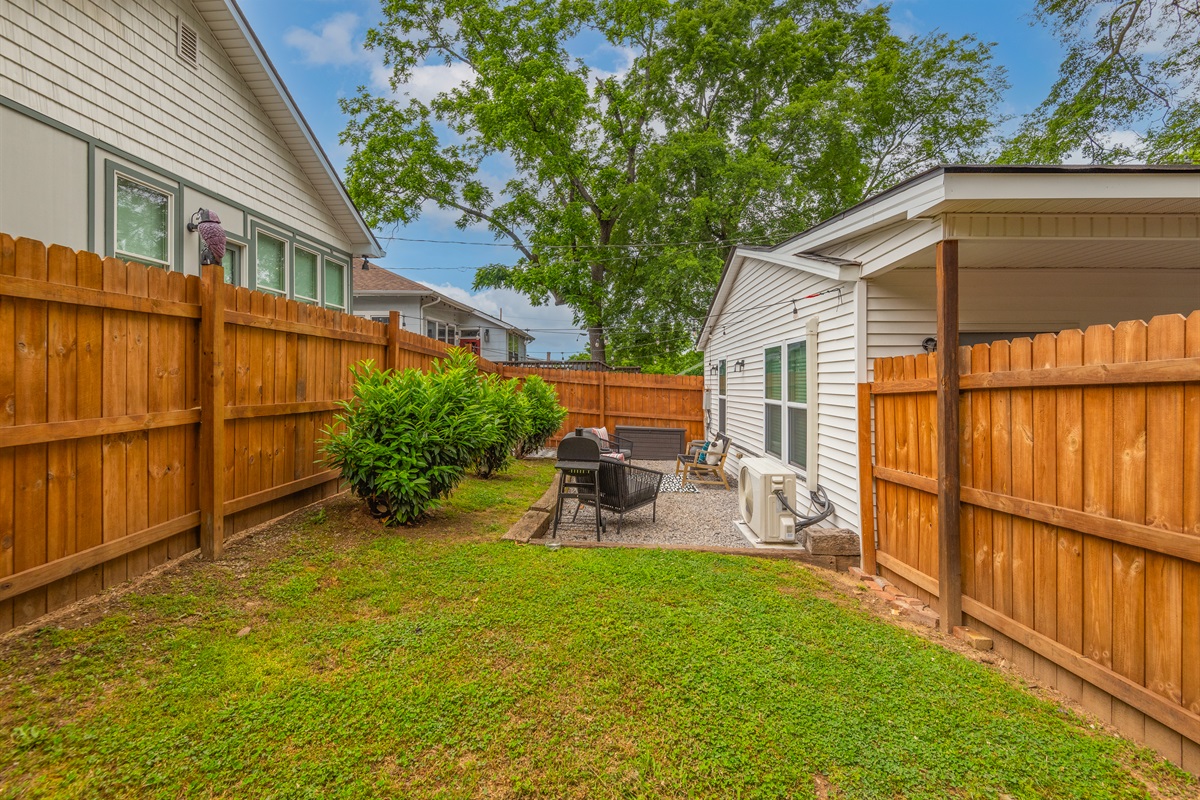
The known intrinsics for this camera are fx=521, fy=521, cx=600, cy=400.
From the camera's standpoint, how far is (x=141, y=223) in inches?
226

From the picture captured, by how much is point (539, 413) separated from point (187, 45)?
23.9 feet

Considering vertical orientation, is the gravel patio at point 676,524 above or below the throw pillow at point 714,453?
below

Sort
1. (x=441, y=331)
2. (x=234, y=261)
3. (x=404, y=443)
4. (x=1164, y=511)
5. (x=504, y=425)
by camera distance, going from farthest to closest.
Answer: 1. (x=441, y=331)
2. (x=504, y=425)
3. (x=234, y=261)
4. (x=404, y=443)
5. (x=1164, y=511)

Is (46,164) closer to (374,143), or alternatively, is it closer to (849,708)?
(849,708)

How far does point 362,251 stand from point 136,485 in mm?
8053

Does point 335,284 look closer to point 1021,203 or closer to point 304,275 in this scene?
point 304,275

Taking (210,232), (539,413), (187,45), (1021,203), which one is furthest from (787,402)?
(187,45)

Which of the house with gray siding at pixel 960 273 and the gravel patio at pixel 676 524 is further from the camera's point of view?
the gravel patio at pixel 676 524

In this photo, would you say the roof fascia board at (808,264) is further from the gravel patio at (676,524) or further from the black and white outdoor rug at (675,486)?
the black and white outdoor rug at (675,486)

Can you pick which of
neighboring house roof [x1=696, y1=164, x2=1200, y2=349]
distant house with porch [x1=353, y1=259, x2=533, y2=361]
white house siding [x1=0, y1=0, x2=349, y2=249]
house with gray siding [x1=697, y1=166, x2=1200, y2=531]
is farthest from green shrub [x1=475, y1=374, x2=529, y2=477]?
distant house with porch [x1=353, y1=259, x2=533, y2=361]

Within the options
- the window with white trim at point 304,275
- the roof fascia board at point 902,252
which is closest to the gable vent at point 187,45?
the window with white trim at point 304,275

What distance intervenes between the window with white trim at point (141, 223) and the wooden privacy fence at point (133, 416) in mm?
2462

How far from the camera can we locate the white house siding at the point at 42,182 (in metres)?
4.35

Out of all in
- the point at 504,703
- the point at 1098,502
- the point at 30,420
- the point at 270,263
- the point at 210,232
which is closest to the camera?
the point at 504,703
